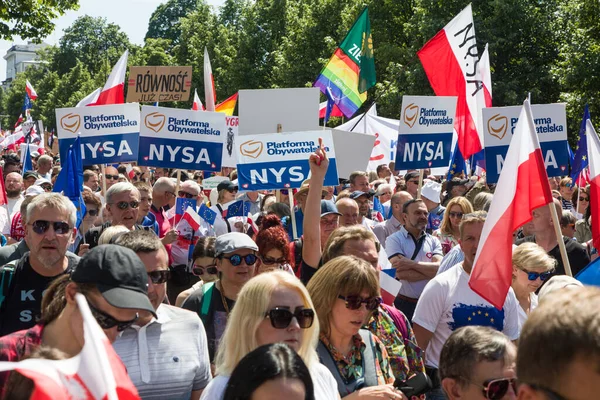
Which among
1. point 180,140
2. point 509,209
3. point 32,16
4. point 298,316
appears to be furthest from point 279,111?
point 32,16

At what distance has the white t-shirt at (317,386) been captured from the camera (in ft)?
10.7

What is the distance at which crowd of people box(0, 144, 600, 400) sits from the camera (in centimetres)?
224

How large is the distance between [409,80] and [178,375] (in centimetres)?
2943

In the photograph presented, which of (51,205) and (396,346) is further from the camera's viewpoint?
(51,205)

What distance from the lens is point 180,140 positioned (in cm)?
1020

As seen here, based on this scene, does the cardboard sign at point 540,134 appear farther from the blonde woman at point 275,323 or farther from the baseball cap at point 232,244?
the blonde woman at point 275,323

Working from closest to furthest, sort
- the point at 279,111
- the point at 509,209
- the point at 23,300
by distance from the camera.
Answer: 1. the point at 23,300
2. the point at 509,209
3. the point at 279,111

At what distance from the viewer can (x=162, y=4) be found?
306 ft

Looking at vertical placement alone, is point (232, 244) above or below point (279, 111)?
below

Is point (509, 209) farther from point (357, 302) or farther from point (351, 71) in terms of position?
point (351, 71)

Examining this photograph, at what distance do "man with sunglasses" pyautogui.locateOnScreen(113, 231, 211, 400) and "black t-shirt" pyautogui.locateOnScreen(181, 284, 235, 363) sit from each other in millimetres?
659

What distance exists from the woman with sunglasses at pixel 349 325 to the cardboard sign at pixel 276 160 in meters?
4.07

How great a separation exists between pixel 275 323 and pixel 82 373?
5.67ft

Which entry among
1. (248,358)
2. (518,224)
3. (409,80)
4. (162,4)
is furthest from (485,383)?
(162,4)
